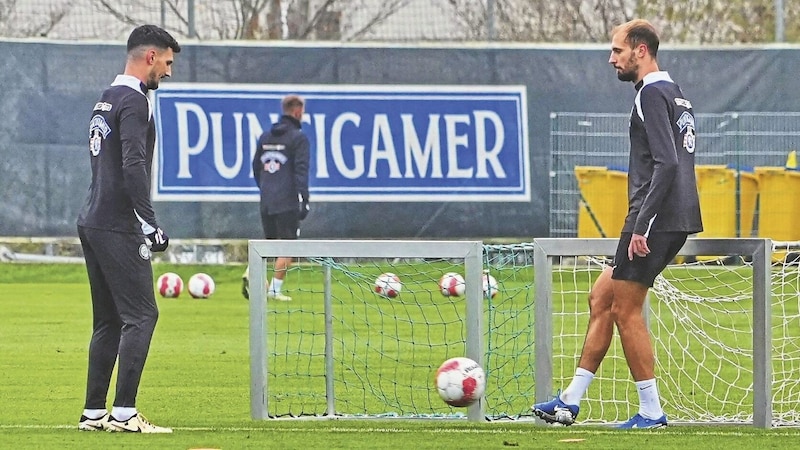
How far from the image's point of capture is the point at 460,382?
27.1 feet

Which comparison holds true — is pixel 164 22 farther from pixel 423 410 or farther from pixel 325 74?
pixel 423 410

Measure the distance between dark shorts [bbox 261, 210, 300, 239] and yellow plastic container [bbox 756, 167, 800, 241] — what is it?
5.99m

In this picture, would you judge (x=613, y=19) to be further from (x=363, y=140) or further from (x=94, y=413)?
(x=94, y=413)

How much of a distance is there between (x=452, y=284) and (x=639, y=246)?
5.07 meters

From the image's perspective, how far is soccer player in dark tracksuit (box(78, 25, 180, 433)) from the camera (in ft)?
26.1

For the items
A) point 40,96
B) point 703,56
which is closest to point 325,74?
point 40,96

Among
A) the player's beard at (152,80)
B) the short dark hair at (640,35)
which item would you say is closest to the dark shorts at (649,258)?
the short dark hair at (640,35)

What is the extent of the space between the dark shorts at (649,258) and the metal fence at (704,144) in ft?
37.7

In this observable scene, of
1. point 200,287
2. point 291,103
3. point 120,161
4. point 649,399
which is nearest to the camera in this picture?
point 120,161

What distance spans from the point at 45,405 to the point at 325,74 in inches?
428

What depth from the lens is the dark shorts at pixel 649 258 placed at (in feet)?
26.5

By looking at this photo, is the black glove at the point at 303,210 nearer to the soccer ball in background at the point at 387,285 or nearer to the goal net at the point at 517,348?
the goal net at the point at 517,348

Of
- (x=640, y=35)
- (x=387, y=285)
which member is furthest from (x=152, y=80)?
(x=387, y=285)

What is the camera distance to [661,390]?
33.7 feet
